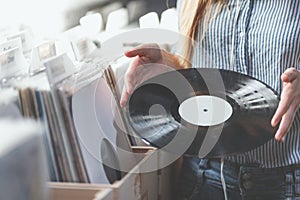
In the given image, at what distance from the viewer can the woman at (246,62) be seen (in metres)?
1.12

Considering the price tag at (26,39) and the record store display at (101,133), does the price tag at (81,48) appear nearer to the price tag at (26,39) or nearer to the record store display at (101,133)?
the price tag at (26,39)

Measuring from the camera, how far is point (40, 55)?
41.6 inches

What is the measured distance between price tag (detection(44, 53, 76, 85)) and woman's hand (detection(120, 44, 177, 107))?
22 centimetres

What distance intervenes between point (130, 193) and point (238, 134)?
0.76ft

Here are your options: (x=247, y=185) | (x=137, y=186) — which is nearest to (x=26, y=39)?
(x=137, y=186)

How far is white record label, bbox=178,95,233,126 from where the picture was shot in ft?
3.28

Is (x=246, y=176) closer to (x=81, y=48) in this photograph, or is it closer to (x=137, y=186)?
(x=137, y=186)

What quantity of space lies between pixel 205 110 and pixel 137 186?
21 centimetres

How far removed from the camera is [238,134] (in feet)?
3.19

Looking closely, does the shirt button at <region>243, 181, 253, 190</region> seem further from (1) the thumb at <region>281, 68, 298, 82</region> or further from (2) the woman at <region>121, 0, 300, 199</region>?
(1) the thumb at <region>281, 68, 298, 82</region>

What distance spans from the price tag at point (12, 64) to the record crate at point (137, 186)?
247mm

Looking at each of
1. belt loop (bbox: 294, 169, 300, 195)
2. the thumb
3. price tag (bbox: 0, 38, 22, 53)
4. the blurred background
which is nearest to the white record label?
the thumb

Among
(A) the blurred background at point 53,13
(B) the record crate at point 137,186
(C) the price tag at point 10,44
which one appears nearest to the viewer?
(B) the record crate at point 137,186

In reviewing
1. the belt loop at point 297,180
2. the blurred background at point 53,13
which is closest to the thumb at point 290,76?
the belt loop at point 297,180
